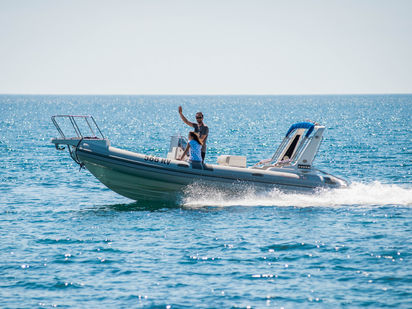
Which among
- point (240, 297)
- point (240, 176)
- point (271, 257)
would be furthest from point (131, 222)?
point (240, 297)

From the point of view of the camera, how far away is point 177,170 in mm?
14812

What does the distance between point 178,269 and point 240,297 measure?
5.58 feet

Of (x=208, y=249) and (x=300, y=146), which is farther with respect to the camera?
(x=300, y=146)

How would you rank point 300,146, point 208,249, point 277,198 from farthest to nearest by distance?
point 300,146 → point 277,198 → point 208,249

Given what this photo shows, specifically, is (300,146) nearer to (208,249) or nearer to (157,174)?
(157,174)

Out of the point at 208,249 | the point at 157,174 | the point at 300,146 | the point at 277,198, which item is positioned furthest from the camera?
the point at 300,146

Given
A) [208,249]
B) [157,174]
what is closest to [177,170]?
[157,174]

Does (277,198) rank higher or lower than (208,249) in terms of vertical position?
higher

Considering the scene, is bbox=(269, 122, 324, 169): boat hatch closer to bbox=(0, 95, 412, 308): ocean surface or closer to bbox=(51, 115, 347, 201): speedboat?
bbox=(51, 115, 347, 201): speedboat

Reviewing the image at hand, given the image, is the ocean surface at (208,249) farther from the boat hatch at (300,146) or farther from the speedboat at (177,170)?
the boat hatch at (300,146)

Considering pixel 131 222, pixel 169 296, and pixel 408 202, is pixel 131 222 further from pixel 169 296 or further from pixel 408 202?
pixel 408 202

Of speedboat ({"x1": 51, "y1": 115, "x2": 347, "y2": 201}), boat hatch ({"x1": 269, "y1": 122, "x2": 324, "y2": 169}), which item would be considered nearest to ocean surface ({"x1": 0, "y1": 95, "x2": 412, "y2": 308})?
speedboat ({"x1": 51, "y1": 115, "x2": 347, "y2": 201})

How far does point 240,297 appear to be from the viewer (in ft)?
30.5

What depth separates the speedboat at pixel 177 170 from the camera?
14.7 m
